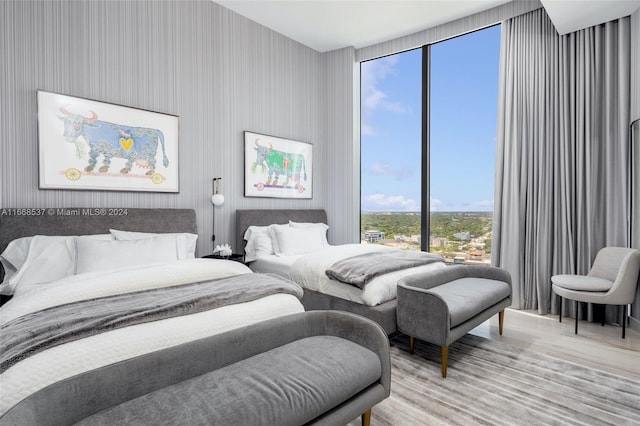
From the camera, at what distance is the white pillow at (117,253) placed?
2.45 m

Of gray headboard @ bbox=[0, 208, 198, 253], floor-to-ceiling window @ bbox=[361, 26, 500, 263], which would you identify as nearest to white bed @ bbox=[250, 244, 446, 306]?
gray headboard @ bbox=[0, 208, 198, 253]

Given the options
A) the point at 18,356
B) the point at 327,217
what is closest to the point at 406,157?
the point at 327,217

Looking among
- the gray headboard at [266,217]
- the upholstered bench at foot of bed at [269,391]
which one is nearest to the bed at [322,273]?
the gray headboard at [266,217]

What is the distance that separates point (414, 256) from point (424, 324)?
3.38 ft

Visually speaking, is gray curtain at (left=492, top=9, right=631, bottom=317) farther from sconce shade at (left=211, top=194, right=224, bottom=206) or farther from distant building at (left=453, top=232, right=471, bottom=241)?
sconce shade at (left=211, top=194, right=224, bottom=206)

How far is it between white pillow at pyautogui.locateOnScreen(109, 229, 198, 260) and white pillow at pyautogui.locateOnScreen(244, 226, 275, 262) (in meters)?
0.75

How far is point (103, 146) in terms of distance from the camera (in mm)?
2957

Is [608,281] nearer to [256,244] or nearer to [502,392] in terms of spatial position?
[502,392]

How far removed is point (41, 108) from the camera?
104 inches

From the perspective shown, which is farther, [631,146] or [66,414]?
[631,146]

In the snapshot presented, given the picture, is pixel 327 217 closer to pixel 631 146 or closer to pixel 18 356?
pixel 631 146

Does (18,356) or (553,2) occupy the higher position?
(553,2)

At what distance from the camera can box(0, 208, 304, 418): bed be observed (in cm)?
125

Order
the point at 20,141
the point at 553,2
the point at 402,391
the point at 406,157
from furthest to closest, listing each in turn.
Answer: the point at 406,157 → the point at 553,2 → the point at 20,141 → the point at 402,391
